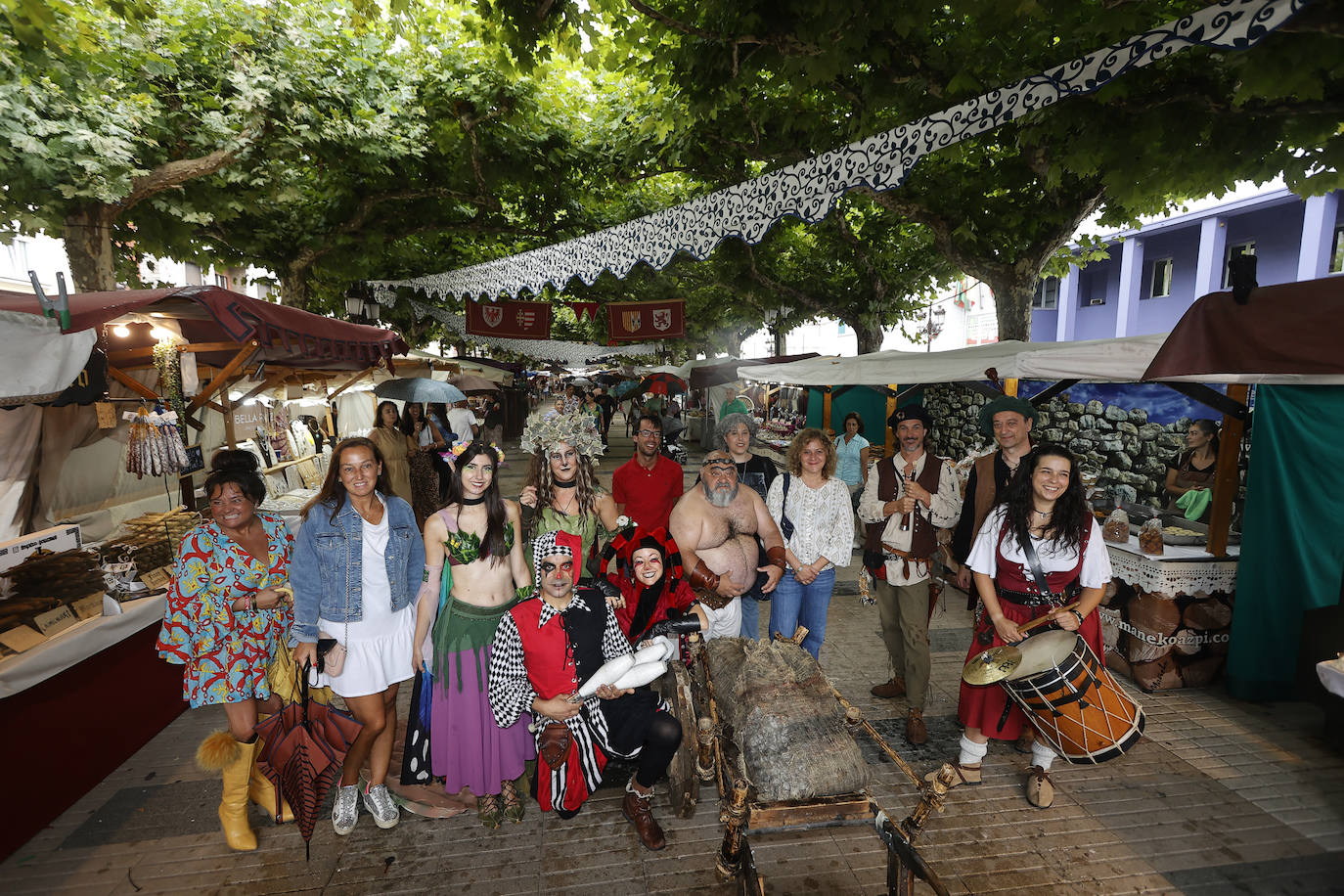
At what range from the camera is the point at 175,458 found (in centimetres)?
458

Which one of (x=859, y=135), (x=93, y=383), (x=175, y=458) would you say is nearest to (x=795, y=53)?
(x=859, y=135)

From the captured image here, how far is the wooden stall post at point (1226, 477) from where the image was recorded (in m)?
4.80

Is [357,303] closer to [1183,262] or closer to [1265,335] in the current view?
[1265,335]

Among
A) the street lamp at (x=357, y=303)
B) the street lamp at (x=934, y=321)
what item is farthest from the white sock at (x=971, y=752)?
the street lamp at (x=934, y=321)

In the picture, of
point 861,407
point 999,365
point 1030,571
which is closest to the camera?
point 1030,571

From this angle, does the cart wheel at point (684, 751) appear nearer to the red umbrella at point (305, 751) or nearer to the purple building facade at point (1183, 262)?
the red umbrella at point (305, 751)

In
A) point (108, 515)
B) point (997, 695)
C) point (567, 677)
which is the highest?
point (108, 515)

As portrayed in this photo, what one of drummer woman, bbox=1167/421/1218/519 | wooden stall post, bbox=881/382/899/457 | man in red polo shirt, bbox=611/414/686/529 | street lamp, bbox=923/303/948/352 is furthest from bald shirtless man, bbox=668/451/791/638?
street lamp, bbox=923/303/948/352

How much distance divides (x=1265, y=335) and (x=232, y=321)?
628cm

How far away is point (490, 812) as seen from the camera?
3.40 metres

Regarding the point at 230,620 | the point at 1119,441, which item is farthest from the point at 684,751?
the point at 1119,441

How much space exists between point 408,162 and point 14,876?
8.49 m

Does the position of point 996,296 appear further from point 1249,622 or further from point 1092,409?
point 1249,622

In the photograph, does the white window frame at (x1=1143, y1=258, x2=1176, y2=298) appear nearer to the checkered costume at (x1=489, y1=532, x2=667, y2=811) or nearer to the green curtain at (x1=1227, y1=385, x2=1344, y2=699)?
the green curtain at (x1=1227, y1=385, x2=1344, y2=699)
